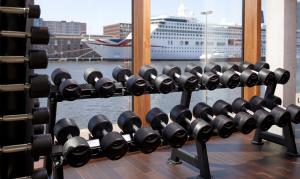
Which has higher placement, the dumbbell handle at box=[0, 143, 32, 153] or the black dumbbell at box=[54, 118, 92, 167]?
the dumbbell handle at box=[0, 143, 32, 153]

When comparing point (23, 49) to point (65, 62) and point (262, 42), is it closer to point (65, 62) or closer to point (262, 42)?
point (65, 62)

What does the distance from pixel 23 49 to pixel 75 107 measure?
2179mm

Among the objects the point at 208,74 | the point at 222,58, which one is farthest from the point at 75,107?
the point at 222,58

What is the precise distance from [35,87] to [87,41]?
2.09m

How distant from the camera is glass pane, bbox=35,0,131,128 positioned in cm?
301

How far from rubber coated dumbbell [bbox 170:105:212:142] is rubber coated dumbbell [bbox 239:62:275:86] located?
864 mm

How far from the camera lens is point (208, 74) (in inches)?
105

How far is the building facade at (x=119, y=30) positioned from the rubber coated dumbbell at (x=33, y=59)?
214cm

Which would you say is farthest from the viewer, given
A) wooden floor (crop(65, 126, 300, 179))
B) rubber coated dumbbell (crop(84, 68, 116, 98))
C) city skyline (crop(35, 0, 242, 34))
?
city skyline (crop(35, 0, 242, 34))

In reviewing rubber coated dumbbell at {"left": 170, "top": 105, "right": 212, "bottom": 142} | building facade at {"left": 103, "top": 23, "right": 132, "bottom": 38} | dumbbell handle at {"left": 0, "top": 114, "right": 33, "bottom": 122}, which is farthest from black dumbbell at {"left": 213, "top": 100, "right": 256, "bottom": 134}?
dumbbell handle at {"left": 0, "top": 114, "right": 33, "bottom": 122}

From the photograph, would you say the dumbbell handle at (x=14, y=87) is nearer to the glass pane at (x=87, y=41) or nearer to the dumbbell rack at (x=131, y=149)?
the dumbbell rack at (x=131, y=149)

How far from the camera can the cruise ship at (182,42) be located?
3324mm

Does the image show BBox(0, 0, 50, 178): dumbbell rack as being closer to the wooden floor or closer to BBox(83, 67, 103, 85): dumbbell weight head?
BBox(83, 67, 103, 85): dumbbell weight head

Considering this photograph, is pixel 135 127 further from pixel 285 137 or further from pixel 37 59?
pixel 285 137
